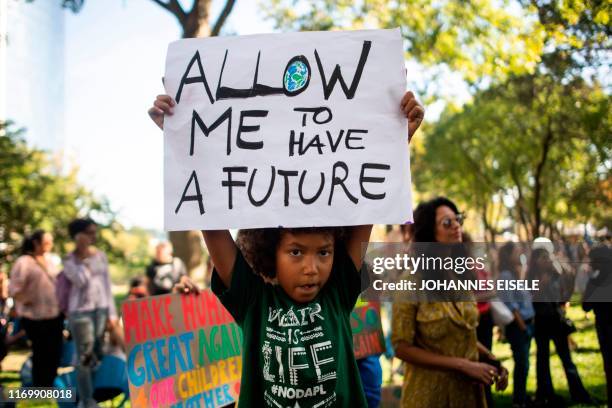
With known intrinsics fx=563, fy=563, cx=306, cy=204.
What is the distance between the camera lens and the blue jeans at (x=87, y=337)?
5.26 m

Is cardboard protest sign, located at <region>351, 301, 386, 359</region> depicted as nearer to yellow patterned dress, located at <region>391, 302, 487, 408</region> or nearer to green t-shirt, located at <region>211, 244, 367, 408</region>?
yellow patterned dress, located at <region>391, 302, 487, 408</region>

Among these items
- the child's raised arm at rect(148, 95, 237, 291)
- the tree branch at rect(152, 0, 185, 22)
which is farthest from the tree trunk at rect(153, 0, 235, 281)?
the child's raised arm at rect(148, 95, 237, 291)

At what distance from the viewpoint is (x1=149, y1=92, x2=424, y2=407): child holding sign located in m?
1.95

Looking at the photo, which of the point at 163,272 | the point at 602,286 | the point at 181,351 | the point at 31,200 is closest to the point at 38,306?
the point at 163,272

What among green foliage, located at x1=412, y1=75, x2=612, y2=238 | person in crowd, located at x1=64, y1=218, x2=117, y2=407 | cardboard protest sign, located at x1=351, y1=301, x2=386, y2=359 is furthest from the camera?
person in crowd, located at x1=64, y1=218, x2=117, y2=407

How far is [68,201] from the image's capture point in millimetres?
21984

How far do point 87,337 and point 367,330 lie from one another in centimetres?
368

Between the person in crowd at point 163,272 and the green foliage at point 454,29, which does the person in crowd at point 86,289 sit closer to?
the person in crowd at point 163,272

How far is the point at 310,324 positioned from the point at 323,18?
9519 mm

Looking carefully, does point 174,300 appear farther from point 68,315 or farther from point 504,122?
point 504,122

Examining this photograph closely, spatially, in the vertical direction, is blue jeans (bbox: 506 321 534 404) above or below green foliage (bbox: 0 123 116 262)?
below

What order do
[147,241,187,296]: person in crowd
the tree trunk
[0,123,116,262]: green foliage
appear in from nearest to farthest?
[147,241,187,296]: person in crowd
the tree trunk
[0,123,116,262]: green foliage

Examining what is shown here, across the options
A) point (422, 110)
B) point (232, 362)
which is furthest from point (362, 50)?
point (232, 362)

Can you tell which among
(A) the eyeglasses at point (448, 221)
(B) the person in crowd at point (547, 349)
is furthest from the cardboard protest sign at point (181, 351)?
(B) the person in crowd at point (547, 349)
